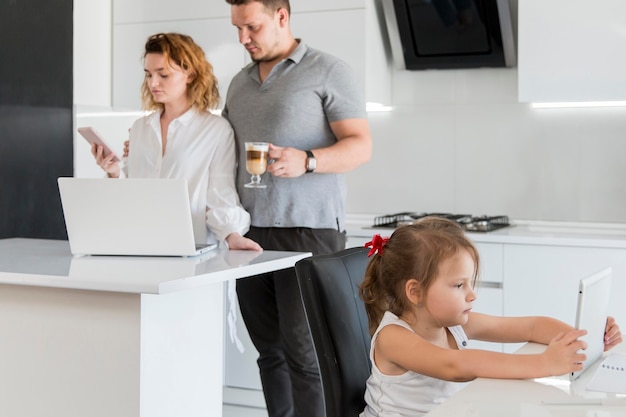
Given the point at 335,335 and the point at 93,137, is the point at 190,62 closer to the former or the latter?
the point at 93,137

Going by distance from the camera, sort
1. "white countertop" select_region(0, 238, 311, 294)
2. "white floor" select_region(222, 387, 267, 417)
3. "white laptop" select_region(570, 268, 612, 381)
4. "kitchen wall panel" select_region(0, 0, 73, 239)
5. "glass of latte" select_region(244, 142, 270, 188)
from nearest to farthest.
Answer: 1. "white laptop" select_region(570, 268, 612, 381)
2. "white countertop" select_region(0, 238, 311, 294)
3. "glass of latte" select_region(244, 142, 270, 188)
4. "kitchen wall panel" select_region(0, 0, 73, 239)
5. "white floor" select_region(222, 387, 267, 417)

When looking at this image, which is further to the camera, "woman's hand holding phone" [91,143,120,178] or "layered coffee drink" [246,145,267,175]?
"woman's hand holding phone" [91,143,120,178]

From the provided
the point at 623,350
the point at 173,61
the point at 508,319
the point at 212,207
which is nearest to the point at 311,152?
the point at 212,207

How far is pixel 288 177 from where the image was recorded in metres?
2.65

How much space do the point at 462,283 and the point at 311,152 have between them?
1.07 m

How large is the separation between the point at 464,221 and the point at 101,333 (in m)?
1.79

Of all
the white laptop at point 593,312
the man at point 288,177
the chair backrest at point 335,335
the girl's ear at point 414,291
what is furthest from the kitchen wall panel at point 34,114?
the white laptop at point 593,312

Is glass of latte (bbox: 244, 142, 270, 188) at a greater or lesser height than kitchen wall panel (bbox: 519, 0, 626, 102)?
lesser

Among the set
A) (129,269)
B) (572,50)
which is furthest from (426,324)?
(572,50)

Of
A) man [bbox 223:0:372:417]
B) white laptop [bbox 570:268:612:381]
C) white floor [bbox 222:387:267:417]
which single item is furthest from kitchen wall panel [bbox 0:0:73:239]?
white laptop [bbox 570:268:612:381]

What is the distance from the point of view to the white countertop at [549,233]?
321 cm

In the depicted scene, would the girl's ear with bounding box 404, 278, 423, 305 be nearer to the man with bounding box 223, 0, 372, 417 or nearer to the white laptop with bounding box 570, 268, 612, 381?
the white laptop with bounding box 570, 268, 612, 381

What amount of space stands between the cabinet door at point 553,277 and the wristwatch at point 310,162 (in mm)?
1034

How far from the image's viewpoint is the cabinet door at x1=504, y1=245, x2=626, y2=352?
10.4ft
